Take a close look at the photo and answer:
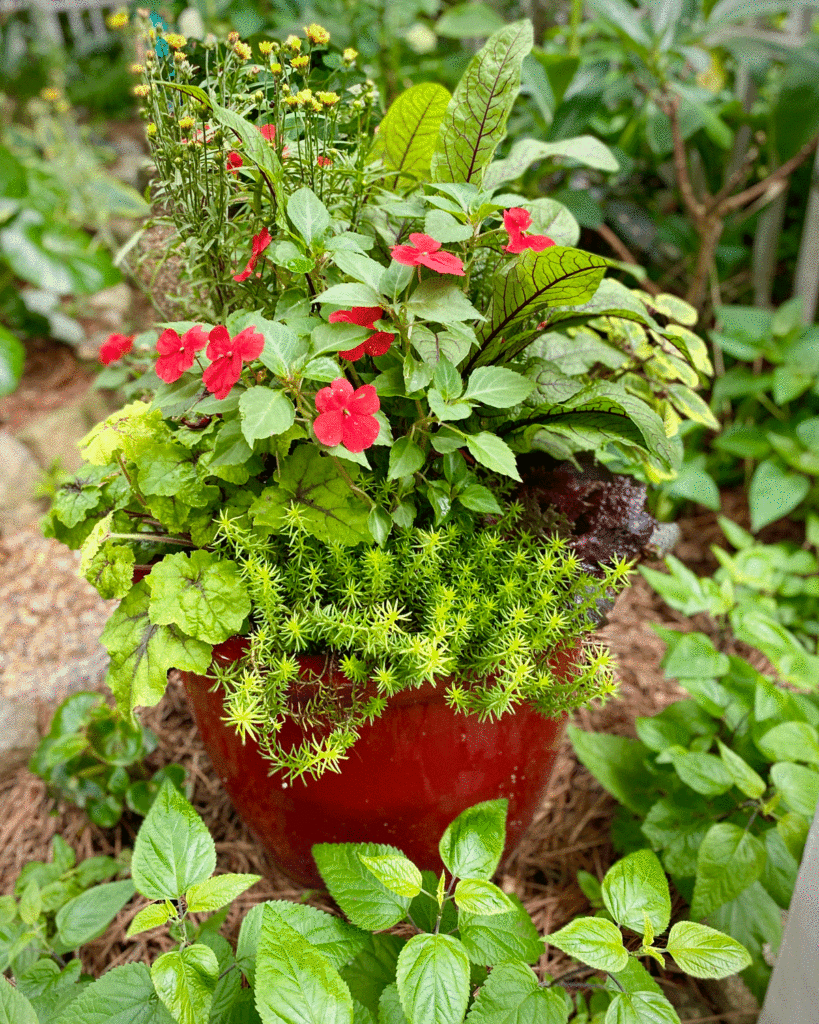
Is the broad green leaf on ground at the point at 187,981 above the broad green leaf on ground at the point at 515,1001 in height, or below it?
above

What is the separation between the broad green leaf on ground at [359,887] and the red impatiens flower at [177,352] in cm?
60

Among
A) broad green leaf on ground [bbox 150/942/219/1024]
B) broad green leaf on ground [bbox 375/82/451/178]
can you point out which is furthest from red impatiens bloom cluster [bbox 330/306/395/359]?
broad green leaf on ground [bbox 150/942/219/1024]

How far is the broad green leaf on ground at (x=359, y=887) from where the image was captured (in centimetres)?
92

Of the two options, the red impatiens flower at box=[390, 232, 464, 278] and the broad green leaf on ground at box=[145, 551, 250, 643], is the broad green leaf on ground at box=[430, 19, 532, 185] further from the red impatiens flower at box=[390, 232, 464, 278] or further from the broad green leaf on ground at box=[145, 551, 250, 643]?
the broad green leaf on ground at box=[145, 551, 250, 643]

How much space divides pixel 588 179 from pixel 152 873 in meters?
2.12

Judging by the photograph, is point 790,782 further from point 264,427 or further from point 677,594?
point 264,427

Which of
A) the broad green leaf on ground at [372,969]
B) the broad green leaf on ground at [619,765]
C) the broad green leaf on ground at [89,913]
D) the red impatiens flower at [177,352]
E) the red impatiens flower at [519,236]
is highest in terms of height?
the red impatiens flower at [519,236]

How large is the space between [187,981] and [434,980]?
0.26m

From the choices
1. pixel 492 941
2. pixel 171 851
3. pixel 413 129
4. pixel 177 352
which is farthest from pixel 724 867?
pixel 413 129

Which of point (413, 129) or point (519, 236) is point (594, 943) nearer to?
point (519, 236)

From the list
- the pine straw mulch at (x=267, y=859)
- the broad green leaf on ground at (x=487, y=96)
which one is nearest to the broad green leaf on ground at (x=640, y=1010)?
the pine straw mulch at (x=267, y=859)

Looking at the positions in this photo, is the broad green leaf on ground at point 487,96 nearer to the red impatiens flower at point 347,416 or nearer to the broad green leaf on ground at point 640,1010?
the red impatiens flower at point 347,416

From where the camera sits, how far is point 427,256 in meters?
0.84

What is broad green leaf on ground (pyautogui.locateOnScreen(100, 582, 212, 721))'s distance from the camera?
0.92 metres
